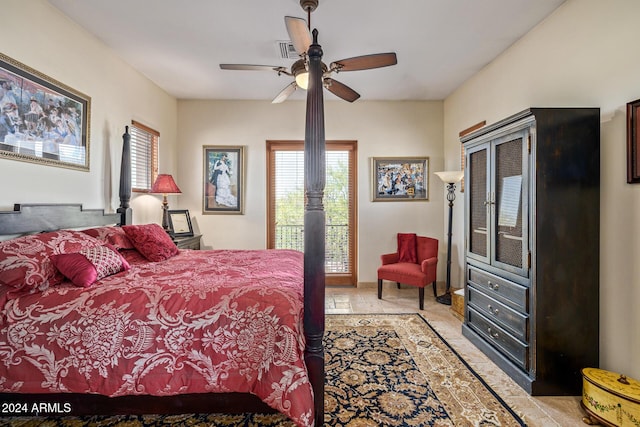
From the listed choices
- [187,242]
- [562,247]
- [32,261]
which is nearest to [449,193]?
[562,247]

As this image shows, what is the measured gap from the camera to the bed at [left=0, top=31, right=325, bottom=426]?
1533 mm

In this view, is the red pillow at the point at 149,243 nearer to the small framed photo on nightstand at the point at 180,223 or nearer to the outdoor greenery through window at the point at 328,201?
the small framed photo on nightstand at the point at 180,223

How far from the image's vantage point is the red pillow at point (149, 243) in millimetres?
2627

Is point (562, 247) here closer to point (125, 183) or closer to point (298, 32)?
Result: point (298, 32)

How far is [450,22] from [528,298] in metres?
2.32

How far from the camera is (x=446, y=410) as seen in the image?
1880 mm

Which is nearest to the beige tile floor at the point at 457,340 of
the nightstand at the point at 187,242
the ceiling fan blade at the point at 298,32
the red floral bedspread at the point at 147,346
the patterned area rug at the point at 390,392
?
the patterned area rug at the point at 390,392

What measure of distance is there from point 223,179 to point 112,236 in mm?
2139

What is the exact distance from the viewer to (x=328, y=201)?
15.5ft

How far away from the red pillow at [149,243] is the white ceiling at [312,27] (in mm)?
1813

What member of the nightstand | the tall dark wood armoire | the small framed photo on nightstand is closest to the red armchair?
the tall dark wood armoire

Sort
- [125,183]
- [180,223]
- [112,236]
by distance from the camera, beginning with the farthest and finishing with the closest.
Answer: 1. [180,223]
2. [125,183]
3. [112,236]

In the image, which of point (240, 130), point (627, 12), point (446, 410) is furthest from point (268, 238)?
point (627, 12)

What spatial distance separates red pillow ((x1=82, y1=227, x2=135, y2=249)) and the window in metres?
1.16
